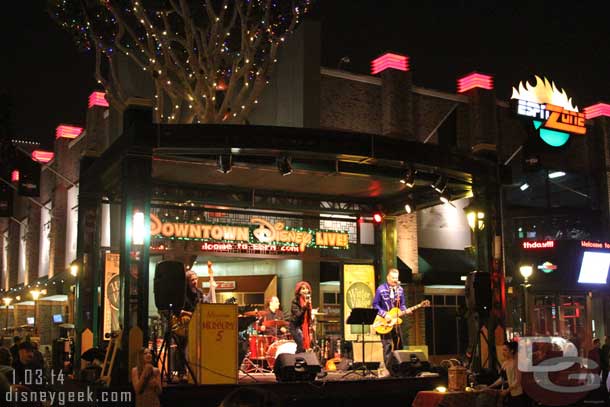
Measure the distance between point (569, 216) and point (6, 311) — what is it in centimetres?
3102

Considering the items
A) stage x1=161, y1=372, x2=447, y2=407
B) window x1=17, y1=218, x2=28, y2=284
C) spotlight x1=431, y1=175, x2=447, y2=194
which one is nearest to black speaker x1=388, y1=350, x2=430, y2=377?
stage x1=161, y1=372, x2=447, y2=407

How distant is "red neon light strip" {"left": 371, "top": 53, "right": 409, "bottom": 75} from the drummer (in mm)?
11076

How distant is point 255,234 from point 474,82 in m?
12.4

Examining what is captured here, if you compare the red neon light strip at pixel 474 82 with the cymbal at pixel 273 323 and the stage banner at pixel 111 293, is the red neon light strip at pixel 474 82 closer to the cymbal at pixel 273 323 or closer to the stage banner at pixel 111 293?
the cymbal at pixel 273 323

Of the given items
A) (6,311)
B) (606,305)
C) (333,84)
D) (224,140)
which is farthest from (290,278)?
(6,311)

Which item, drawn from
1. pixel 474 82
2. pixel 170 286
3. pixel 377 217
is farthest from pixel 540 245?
pixel 170 286

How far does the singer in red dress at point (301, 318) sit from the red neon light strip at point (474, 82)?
1360cm

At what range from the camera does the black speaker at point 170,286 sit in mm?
12016

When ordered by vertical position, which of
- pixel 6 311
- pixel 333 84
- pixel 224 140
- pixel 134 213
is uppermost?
pixel 333 84

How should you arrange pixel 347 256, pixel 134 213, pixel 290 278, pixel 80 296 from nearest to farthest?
pixel 134 213
pixel 80 296
pixel 347 256
pixel 290 278

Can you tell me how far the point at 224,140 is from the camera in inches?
527

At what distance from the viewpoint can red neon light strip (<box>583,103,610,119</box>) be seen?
31.4 m

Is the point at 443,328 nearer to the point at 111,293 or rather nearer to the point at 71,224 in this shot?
the point at 111,293

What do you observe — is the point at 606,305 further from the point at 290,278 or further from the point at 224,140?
the point at 224,140
